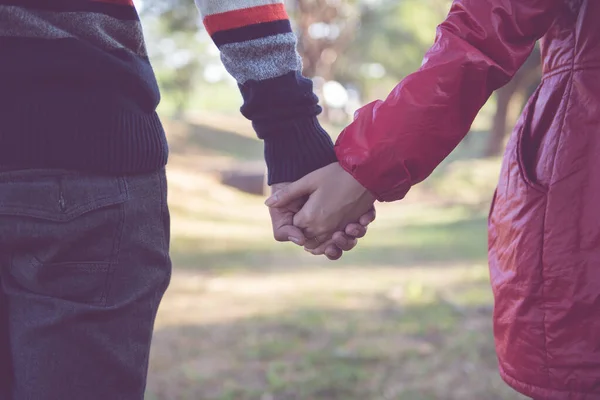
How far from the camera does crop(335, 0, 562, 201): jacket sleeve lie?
139cm

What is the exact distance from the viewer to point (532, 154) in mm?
1499

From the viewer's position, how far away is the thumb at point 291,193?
1593 millimetres

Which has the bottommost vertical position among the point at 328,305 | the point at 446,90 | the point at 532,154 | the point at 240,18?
the point at 328,305

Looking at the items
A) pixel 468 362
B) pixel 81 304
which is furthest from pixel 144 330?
pixel 468 362

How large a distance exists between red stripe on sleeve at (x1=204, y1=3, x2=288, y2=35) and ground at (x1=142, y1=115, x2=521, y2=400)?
86.8 inches

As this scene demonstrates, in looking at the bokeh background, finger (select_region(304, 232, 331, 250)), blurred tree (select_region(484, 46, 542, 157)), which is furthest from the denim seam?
blurred tree (select_region(484, 46, 542, 157))

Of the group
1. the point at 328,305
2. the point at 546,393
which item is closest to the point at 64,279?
the point at 546,393

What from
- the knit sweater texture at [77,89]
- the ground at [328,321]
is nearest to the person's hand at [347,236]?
the knit sweater texture at [77,89]

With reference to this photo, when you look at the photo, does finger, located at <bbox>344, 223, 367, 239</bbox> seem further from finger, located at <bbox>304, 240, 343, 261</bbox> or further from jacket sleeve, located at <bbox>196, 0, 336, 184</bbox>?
jacket sleeve, located at <bbox>196, 0, 336, 184</bbox>

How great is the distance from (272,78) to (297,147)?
5.8 inches

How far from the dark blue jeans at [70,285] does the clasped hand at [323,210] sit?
0.39m

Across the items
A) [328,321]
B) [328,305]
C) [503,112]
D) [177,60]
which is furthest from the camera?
[177,60]

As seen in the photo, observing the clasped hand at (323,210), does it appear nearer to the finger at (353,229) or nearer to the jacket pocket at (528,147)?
the finger at (353,229)

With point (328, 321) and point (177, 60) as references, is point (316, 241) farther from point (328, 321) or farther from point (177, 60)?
point (177, 60)
